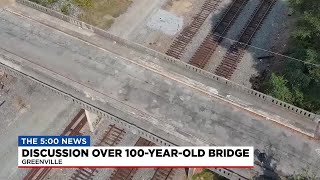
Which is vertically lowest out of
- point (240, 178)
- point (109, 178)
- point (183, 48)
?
point (109, 178)

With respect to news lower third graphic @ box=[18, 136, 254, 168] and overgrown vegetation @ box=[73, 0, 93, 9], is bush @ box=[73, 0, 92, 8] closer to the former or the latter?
overgrown vegetation @ box=[73, 0, 93, 9]

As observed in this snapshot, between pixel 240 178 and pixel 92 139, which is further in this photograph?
pixel 92 139

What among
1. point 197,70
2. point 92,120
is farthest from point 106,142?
point 197,70

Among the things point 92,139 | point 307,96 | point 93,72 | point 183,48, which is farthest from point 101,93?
point 307,96

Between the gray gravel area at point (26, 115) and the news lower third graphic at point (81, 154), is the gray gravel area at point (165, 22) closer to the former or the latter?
the gray gravel area at point (26, 115)

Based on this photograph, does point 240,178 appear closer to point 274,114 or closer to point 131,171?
point 274,114

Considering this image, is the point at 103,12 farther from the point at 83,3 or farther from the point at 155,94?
the point at 155,94
